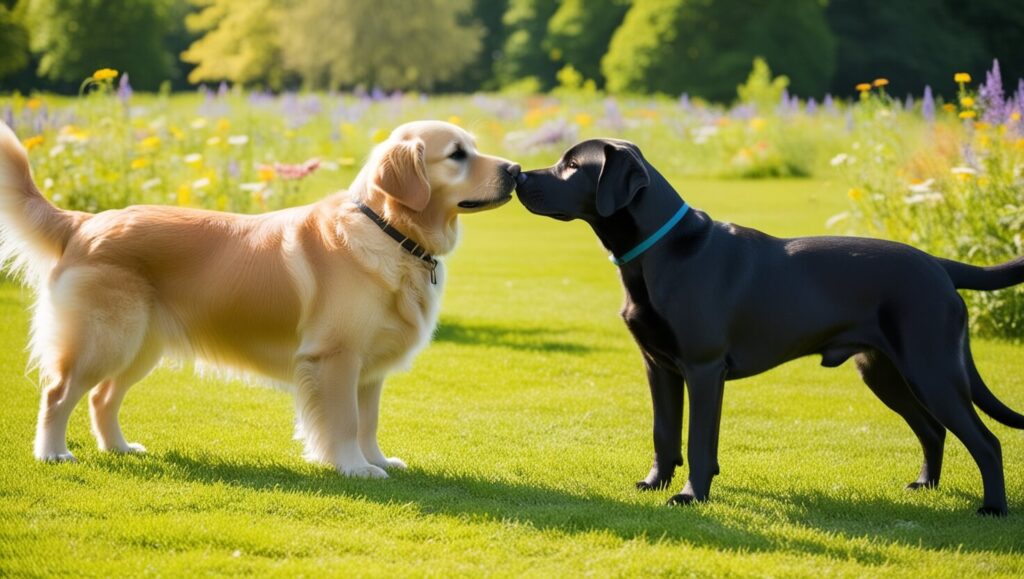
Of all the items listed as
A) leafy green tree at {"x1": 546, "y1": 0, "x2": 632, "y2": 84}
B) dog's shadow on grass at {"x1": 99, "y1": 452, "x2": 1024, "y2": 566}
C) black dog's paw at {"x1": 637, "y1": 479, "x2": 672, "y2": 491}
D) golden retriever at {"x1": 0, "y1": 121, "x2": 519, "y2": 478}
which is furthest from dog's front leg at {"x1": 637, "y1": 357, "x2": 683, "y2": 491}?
leafy green tree at {"x1": 546, "y1": 0, "x2": 632, "y2": 84}

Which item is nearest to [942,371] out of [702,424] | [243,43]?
[702,424]

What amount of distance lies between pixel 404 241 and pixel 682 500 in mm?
1769

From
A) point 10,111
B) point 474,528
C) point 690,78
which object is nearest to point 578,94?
point 690,78

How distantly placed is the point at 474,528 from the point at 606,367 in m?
4.23

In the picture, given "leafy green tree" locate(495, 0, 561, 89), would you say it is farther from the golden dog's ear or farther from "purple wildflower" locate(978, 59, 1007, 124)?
the golden dog's ear

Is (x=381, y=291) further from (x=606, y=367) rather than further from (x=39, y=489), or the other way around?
(x=606, y=367)

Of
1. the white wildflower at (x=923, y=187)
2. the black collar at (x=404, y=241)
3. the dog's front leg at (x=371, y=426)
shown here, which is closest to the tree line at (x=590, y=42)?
the white wildflower at (x=923, y=187)

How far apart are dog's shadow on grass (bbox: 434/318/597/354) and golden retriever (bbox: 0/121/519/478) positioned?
380 cm

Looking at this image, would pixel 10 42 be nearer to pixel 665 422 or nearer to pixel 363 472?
pixel 363 472

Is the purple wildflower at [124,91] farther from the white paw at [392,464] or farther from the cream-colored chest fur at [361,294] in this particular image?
the white paw at [392,464]

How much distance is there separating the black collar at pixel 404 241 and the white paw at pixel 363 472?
0.94 m

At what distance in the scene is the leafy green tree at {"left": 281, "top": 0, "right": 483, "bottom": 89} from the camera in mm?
46969

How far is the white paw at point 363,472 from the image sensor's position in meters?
5.13

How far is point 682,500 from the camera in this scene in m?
4.70
